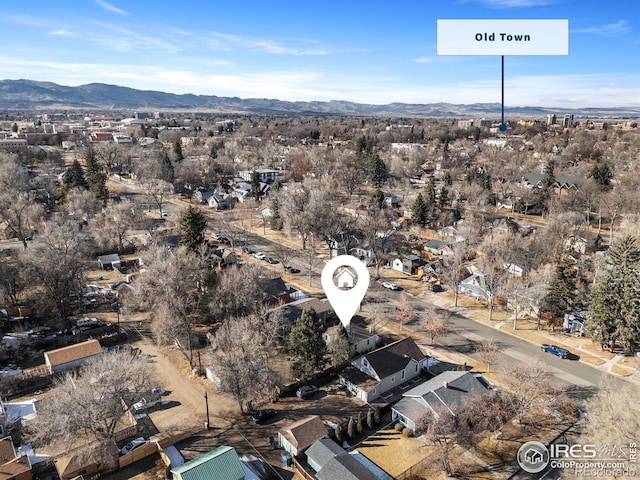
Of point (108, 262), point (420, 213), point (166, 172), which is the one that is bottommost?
point (108, 262)

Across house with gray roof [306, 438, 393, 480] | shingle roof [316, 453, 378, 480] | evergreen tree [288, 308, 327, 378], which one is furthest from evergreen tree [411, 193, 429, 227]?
shingle roof [316, 453, 378, 480]

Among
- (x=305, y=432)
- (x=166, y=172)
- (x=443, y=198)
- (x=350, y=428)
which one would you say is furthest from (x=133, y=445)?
(x=166, y=172)

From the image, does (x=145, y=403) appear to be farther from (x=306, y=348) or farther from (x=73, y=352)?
(x=306, y=348)

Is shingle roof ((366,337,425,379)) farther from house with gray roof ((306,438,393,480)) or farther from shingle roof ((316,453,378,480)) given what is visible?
shingle roof ((316,453,378,480))

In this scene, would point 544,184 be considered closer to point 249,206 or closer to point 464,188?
point 464,188

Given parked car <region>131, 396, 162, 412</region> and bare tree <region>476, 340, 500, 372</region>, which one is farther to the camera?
bare tree <region>476, 340, 500, 372</region>

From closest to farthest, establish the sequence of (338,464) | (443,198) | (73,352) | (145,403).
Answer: (338,464), (145,403), (73,352), (443,198)
